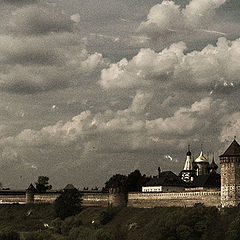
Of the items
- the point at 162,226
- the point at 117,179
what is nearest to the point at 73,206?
the point at 117,179

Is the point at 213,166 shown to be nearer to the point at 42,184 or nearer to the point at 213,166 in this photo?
the point at 213,166

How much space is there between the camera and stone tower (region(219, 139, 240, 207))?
74688 mm

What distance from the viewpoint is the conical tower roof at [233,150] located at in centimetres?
7619

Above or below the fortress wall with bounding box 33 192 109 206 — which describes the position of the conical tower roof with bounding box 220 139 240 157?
above

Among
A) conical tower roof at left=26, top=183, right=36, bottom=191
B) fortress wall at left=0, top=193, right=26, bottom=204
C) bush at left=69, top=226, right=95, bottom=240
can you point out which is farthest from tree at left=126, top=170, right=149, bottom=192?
bush at left=69, top=226, right=95, bottom=240

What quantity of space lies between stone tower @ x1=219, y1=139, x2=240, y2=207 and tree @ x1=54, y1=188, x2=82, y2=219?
23.0 meters

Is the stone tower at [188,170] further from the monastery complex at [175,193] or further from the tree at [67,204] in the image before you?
the tree at [67,204]

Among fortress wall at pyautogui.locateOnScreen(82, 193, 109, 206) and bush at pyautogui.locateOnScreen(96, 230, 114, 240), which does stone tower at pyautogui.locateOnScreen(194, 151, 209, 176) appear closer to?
fortress wall at pyautogui.locateOnScreen(82, 193, 109, 206)

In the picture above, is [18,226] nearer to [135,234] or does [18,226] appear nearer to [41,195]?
[41,195]

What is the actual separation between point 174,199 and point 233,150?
10.5 metres

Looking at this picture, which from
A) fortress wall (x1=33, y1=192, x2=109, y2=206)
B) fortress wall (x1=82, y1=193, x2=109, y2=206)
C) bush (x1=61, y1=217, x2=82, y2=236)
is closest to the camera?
bush (x1=61, y1=217, x2=82, y2=236)

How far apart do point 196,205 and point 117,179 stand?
1208 inches

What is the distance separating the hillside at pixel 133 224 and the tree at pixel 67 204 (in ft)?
Result: 4.22

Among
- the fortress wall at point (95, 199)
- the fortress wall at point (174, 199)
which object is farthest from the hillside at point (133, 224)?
the fortress wall at point (95, 199)
